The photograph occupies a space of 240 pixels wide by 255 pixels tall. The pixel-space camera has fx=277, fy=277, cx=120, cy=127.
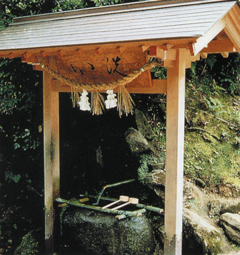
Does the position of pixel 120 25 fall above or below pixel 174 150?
above

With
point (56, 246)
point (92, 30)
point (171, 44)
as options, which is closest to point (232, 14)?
point (171, 44)

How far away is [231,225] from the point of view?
405cm

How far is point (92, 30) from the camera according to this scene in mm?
2918

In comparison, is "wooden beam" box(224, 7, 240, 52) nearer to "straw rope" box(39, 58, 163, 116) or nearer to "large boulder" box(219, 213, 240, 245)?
"straw rope" box(39, 58, 163, 116)

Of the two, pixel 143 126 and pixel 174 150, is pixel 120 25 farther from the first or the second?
pixel 143 126

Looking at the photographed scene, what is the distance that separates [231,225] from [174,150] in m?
1.96

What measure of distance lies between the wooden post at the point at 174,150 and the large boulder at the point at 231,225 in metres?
1.42

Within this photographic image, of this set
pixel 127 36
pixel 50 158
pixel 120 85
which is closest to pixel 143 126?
pixel 50 158

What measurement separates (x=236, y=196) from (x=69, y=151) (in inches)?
119

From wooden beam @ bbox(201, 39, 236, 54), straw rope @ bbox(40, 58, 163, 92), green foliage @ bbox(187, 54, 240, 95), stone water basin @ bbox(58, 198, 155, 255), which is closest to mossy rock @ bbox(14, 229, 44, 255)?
stone water basin @ bbox(58, 198, 155, 255)

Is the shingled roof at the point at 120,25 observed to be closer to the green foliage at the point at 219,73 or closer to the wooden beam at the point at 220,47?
the wooden beam at the point at 220,47

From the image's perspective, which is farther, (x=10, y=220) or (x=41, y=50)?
(x=10, y=220)

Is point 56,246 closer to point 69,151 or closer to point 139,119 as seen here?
point 69,151

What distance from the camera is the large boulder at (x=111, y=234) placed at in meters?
3.68
